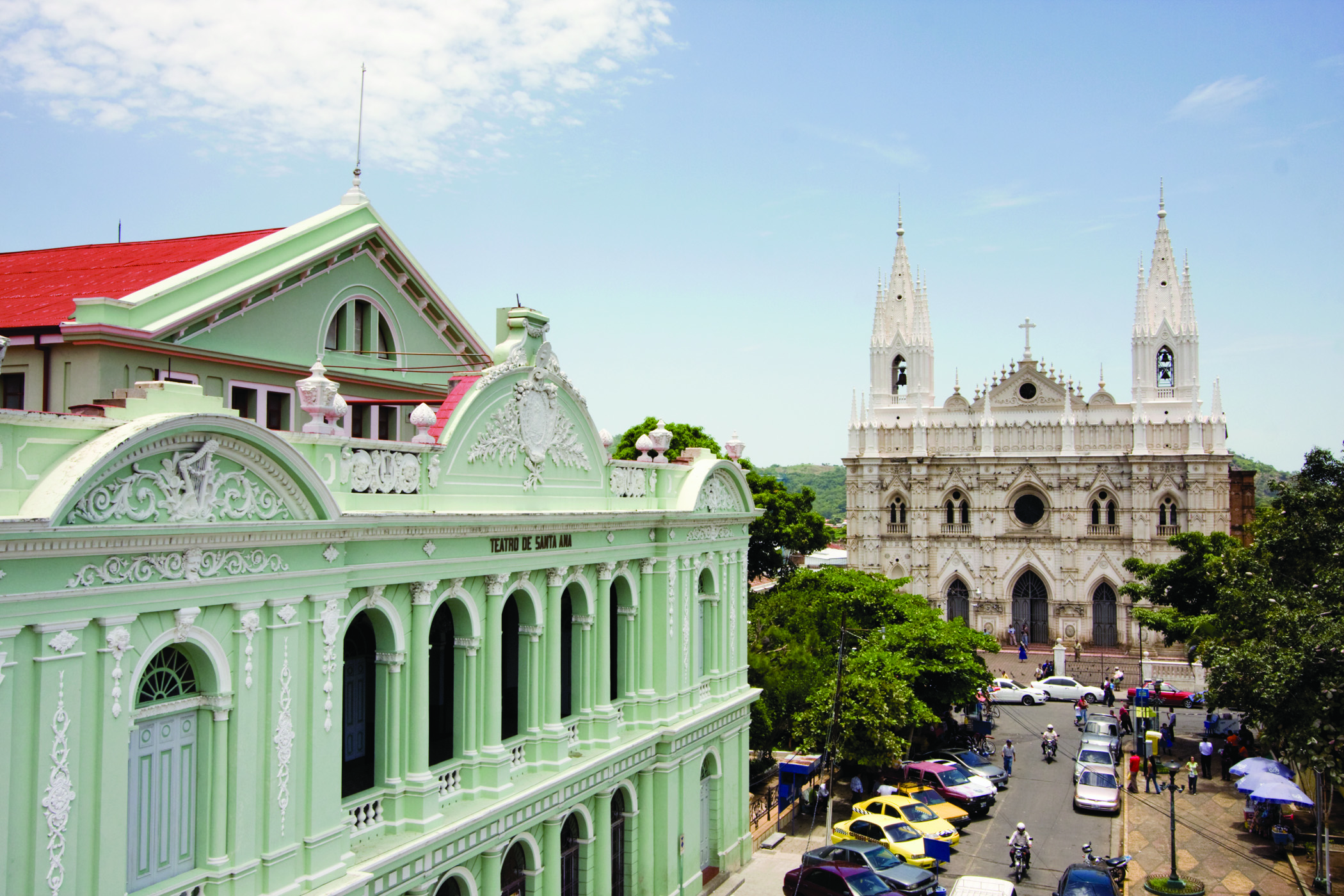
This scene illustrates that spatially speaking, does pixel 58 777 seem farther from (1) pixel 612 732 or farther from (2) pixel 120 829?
(1) pixel 612 732

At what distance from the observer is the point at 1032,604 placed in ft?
206

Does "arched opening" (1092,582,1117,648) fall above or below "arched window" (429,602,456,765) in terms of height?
below

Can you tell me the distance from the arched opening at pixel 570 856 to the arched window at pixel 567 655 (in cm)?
182

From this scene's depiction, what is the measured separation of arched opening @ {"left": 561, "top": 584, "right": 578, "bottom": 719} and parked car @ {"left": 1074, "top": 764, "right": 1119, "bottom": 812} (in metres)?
18.3

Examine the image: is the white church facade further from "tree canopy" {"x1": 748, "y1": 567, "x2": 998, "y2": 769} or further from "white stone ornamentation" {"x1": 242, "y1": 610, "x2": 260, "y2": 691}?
"white stone ornamentation" {"x1": 242, "y1": 610, "x2": 260, "y2": 691}

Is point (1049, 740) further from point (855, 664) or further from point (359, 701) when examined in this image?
point (359, 701)

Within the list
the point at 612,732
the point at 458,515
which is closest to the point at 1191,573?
the point at 612,732

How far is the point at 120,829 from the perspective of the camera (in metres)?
10.2

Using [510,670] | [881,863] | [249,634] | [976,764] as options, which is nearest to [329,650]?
[249,634]

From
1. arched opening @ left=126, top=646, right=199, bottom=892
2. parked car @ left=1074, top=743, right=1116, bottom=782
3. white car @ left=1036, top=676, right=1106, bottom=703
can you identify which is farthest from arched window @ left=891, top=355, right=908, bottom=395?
arched opening @ left=126, top=646, right=199, bottom=892

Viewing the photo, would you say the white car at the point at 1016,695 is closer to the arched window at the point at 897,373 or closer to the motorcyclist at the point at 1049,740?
the motorcyclist at the point at 1049,740

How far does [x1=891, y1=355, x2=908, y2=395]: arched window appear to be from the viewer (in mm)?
67562

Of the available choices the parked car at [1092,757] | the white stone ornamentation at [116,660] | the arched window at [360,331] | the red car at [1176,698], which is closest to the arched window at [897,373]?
the red car at [1176,698]

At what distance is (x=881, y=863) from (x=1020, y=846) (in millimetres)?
4067
